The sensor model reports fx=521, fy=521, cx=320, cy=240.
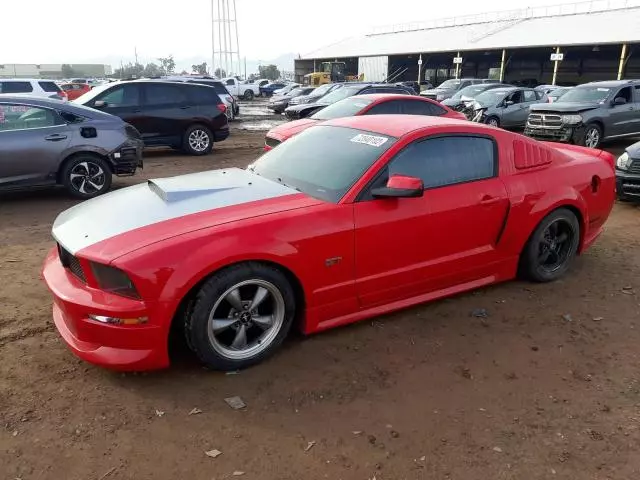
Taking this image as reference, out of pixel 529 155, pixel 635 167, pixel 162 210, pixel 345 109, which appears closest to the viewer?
pixel 162 210

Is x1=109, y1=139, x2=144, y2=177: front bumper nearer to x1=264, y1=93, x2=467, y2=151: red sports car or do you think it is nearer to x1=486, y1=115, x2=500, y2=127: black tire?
x1=264, y1=93, x2=467, y2=151: red sports car

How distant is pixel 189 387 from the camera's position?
3.20 metres

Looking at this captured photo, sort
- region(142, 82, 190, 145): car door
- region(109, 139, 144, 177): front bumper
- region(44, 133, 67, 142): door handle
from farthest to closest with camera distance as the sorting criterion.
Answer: region(142, 82, 190, 145): car door → region(109, 139, 144, 177): front bumper → region(44, 133, 67, 142): door handle

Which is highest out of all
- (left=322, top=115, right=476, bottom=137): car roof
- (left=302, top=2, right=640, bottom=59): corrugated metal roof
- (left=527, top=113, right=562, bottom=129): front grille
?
(left=302, top=2, right=640, bottom=59): corrugated metal roof

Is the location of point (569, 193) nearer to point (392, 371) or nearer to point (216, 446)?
point (392, 371)

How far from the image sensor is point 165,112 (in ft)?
39.5

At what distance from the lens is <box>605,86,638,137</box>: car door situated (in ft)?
42.5

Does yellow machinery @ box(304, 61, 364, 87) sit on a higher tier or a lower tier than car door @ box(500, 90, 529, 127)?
higher

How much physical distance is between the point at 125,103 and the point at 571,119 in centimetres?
1055

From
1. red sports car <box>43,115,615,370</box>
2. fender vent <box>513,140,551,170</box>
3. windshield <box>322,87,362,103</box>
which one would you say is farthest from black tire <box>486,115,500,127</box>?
fender vent <box>513,140,551,170</box>

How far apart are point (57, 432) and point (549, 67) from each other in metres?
53.5

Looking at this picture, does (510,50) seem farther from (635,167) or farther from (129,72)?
(129,72)

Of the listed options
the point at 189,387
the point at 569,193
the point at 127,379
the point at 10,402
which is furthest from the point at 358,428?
the point at 569,193

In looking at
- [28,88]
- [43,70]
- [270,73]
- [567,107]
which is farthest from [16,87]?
[270,73]
